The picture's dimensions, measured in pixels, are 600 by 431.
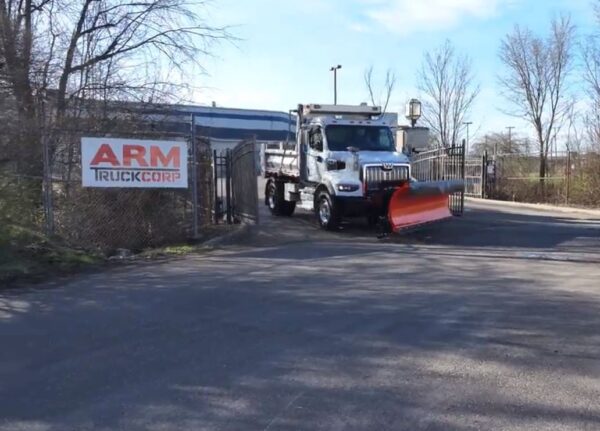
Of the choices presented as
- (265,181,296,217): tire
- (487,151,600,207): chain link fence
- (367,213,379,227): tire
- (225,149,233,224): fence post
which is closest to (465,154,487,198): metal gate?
(487,151,600,207): chain link fence

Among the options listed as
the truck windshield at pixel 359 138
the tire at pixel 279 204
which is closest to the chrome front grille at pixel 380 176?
the truck windshield at pixel 359 138

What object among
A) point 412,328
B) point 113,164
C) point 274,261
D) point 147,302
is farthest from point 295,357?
point 113,164

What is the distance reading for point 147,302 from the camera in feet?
26.6

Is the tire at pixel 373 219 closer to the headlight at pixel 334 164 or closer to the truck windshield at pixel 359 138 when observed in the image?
the headlight at pixel 334 164

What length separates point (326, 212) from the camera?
53.9ft

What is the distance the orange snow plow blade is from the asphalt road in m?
3.90

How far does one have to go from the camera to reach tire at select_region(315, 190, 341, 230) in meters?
16.1

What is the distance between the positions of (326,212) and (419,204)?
236cm

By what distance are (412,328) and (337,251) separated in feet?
19.5

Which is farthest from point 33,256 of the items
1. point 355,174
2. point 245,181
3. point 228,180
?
point 355,174

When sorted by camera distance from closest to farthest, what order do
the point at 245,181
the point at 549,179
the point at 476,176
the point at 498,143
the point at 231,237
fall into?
the point at 231,237
the point at 245,181
the point at 549,179
the point at 476,176
the point at 498,143

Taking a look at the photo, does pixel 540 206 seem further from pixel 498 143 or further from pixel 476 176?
pixel 498 143

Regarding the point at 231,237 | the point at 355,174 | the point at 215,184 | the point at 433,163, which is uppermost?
the point at 433,163

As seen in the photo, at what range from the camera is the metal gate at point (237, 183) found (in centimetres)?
1619
